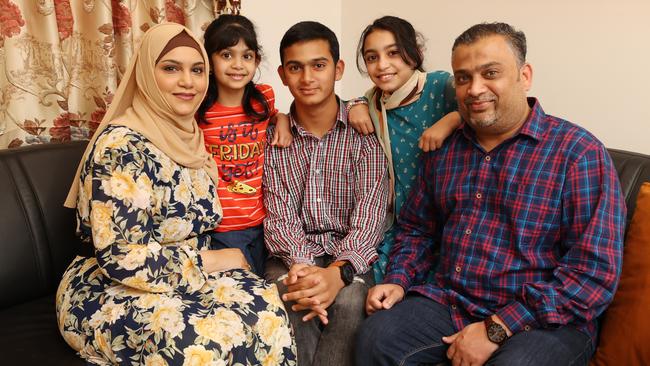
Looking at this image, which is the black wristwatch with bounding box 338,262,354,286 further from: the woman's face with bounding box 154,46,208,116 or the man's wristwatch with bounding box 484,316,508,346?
the woman's face with bounding box 154,46,208,116

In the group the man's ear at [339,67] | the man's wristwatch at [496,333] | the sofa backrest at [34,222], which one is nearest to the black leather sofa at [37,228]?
the sofa backrest at [34,222]

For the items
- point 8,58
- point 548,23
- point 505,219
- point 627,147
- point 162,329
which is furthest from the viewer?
point 548,23

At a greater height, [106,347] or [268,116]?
[268,116]

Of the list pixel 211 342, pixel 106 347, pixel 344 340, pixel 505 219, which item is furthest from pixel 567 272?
pixel 106 347

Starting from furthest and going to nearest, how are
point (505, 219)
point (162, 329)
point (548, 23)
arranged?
point (548, 23), point (505, 219), point (162, 329)

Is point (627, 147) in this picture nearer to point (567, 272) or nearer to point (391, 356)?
point (567, 272)

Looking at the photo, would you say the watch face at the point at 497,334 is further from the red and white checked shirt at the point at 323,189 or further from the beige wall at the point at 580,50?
the beige wall at the point at 580,50

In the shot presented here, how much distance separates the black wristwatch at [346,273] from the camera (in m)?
1.69

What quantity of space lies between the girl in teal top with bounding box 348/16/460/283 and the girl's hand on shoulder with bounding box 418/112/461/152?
0.10m

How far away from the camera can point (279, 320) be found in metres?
1.52

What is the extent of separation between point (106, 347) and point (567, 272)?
1238 millimetres

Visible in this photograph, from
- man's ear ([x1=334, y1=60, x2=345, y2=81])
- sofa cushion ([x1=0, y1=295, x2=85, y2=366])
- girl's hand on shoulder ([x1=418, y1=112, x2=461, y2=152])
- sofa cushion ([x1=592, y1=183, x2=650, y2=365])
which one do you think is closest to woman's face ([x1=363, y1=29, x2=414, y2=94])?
man's ear ([x1=334, y1=60, x2=345, y2=81])

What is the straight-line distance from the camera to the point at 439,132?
5.50 feet

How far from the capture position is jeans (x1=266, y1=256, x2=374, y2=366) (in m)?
1.60
